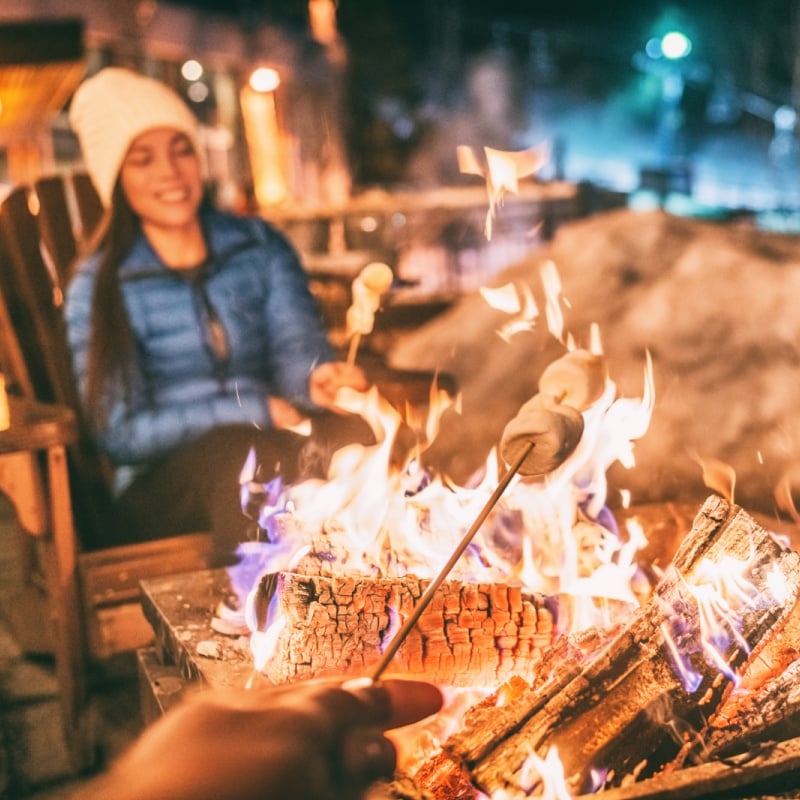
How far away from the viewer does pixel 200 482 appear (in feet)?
11.9

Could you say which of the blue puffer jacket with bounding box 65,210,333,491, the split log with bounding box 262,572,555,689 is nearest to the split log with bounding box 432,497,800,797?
the split log with bounding box 262,572,555,689

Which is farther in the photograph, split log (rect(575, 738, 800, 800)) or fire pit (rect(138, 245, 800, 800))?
fire pit (rect(138, 245, 800, 800))

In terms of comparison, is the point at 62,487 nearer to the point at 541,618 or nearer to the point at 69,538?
the point at 69,538

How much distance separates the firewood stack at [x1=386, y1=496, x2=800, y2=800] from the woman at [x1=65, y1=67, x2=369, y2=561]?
5.57ft

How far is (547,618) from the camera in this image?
230cm

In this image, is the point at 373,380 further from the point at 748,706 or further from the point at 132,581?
the point at 748,706

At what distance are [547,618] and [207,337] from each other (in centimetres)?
245

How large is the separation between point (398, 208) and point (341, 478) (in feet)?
33.6

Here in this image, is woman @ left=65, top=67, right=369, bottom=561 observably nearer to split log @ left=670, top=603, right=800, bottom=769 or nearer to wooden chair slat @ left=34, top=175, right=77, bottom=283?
wooden chair slat @ left=34, top=175, right=77, bottom=283

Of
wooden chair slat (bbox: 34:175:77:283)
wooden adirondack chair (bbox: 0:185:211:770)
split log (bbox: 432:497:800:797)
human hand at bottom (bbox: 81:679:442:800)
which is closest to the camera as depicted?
human hand at bottom (bbox: 81:679:442:800)

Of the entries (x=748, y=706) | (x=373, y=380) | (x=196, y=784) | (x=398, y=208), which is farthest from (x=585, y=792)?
(x=398, y=208)

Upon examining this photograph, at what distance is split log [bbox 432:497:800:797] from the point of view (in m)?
1.85

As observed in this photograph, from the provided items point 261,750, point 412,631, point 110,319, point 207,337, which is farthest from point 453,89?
point 261,750

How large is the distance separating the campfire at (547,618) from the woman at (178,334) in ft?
2.71
